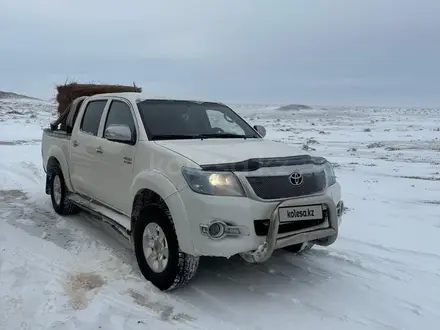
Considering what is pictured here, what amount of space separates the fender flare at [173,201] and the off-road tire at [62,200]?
2853 mm

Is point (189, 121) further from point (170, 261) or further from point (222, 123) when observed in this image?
point (170, 261)

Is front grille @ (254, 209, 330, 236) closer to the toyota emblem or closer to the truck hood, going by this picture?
the toyota emblem

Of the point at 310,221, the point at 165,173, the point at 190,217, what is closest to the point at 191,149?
the point at 165,173

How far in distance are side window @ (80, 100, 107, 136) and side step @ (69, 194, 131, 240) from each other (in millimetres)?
906

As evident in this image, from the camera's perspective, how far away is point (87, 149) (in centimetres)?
604

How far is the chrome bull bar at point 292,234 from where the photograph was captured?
4012 mm

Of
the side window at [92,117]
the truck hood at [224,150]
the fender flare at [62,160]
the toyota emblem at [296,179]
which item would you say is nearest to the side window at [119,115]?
the side window at [92,117]

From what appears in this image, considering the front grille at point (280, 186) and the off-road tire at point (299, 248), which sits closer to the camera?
the front grille at point (280, 186)

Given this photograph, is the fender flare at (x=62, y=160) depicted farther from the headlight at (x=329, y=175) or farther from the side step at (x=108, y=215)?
the headlight at (x=329, y=175)

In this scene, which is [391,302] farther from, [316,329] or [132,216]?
[132,216]

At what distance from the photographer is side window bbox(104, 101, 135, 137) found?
17.6ft

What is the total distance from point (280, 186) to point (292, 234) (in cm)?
44

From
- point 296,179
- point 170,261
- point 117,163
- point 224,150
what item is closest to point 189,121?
point 117,163

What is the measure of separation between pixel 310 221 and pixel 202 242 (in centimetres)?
106
